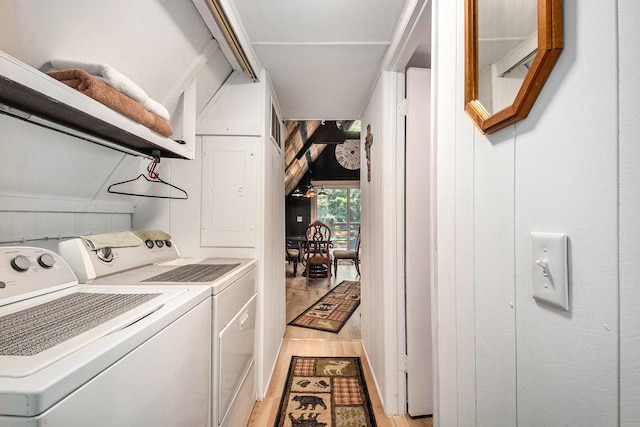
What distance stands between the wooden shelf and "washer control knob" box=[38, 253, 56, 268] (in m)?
0.48

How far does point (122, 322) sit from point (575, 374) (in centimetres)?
92

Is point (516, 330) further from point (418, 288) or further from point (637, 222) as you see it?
point (418, 288)

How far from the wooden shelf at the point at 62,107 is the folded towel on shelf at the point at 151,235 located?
49 cm

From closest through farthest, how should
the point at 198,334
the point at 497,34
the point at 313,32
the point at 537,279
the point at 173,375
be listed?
the point at 537,279, the point at 497,34, the point at 173,375, the point at 198,334, the point at 313,32

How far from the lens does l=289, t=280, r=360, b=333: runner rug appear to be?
122 inches

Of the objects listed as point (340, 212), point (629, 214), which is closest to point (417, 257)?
point (629, 214)

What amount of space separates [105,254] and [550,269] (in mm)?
1545

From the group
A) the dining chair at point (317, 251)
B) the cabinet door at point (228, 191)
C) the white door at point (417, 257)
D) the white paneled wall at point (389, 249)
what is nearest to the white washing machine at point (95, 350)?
the cabinet door at point (228, 191)

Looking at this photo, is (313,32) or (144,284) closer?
(144,284)

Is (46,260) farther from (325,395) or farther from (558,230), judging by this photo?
(325,395)

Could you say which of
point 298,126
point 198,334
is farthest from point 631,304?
point 298,126

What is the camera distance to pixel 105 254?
121cm

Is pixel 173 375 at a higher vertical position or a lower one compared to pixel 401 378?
higher

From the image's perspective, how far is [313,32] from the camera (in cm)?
154
